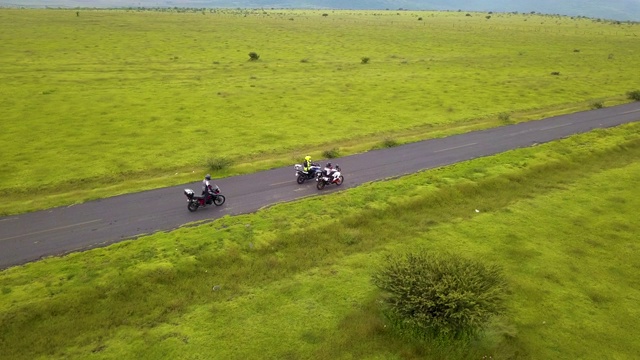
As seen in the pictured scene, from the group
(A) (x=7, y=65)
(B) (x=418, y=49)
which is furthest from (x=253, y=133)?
(B) (x=418, y=49)

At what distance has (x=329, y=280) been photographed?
72.1 ft

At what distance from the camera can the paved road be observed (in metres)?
24.6

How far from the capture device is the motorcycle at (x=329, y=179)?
3122 cm

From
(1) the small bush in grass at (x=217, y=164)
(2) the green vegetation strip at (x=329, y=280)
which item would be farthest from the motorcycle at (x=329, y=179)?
(1) the small bush in grass at (x=217, y=164)

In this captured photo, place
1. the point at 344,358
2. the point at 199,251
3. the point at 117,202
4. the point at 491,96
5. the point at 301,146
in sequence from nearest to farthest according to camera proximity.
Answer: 1. the point at 344,358
2. the point at 199,251
3. the point at 117,202
4. the point at 301,146
5. the point at 491,96

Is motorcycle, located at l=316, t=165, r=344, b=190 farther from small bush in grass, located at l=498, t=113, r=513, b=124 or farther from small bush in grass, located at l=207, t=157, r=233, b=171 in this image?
small bush in grass, located at l=498, t=113, r=513, b=124

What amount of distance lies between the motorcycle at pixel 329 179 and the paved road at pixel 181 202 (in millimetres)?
503

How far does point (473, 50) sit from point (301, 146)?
75668mm

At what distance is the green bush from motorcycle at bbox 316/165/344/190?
42.0 ft

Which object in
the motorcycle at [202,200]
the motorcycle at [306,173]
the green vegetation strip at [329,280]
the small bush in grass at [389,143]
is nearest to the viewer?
the green vegetation strip at [329,280]

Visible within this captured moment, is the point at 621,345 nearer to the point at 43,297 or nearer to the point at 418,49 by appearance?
the point at 43,297

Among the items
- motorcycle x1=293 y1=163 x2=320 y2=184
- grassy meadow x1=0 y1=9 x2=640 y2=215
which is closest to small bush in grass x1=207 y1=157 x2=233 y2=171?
grassy meadow x1=0 y1=9 x2=640 y2=215

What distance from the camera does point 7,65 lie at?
231 ft

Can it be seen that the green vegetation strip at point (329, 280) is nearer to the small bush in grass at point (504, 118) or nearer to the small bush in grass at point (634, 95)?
the small bush in grass at point (504, 118)
